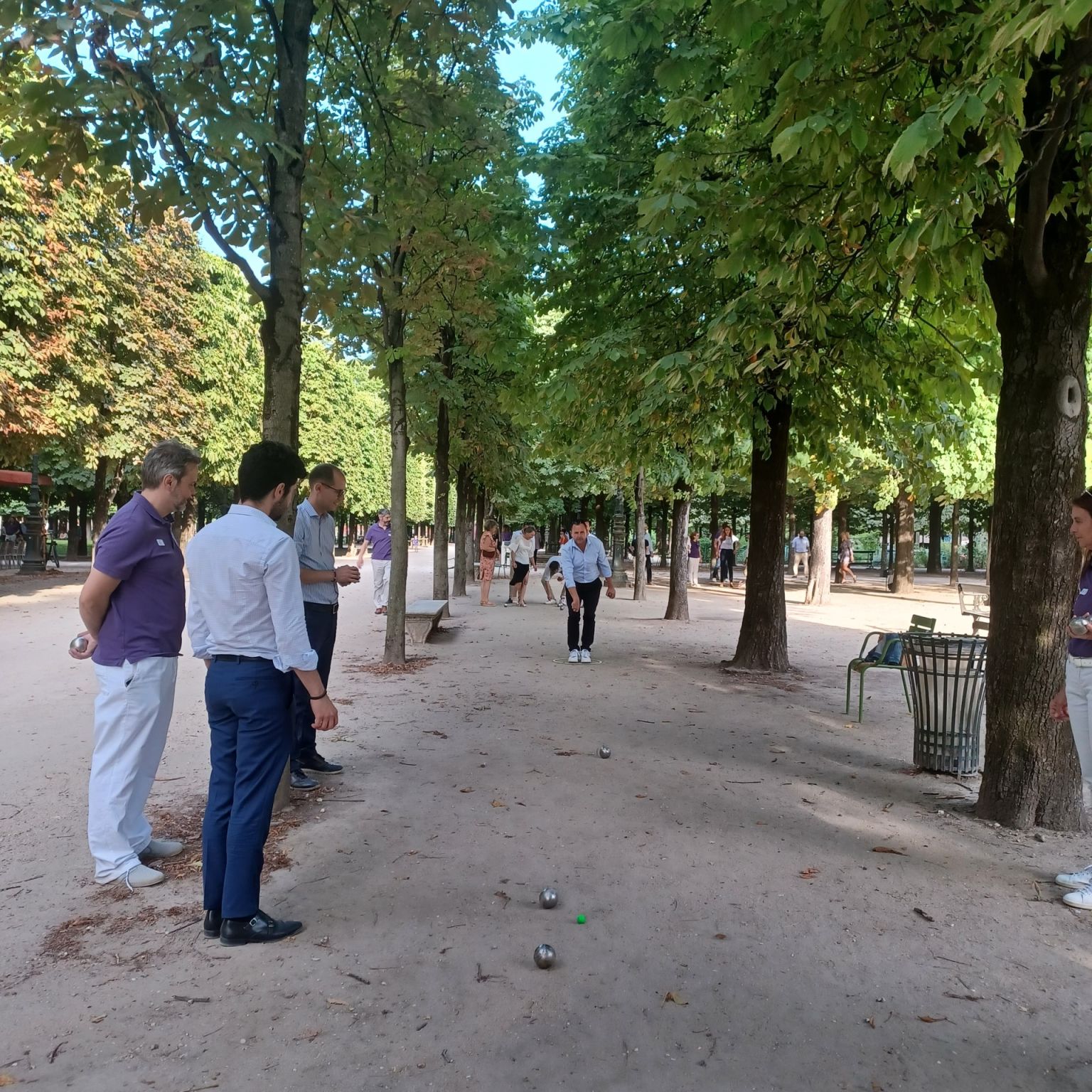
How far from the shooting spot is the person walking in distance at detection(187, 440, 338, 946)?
11.3ft

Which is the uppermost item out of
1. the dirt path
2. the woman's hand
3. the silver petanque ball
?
the woman's hand

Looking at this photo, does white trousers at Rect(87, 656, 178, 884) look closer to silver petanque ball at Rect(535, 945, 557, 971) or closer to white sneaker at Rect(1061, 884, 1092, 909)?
silver petanque ball at Rect(535, 945, 557, 971)

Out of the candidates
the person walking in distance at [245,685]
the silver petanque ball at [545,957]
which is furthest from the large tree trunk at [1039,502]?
the person walking in distance at [245,685]

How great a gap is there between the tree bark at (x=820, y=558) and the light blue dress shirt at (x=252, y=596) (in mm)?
20151

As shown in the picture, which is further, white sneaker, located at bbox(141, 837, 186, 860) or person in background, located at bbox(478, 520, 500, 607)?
person in background, located at bbox(478, 520, 500, 607)

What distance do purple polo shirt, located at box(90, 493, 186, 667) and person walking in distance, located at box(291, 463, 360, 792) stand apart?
4.77 feet

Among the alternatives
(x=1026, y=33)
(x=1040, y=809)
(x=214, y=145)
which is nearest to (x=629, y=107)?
(x=214, y=145)

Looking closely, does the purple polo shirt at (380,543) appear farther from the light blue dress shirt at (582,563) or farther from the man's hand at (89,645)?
the man's hand at (89,645)

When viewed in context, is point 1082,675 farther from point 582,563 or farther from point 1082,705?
point 582,563

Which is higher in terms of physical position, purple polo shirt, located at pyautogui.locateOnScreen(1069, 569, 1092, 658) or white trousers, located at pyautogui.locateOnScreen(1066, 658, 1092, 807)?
purple polo shirt, located at pyautogui.locateOnScreen(1069, 569, 1092, 658)

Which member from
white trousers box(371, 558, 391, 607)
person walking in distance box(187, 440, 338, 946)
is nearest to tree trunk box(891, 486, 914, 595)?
white trousers box(371, 558, 391, 607)

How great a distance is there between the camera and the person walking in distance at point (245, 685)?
3.44 meters

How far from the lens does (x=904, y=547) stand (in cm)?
2759

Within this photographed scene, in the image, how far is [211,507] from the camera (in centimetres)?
5716
